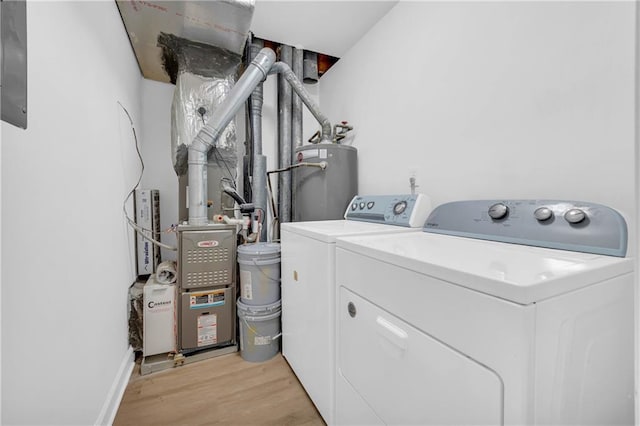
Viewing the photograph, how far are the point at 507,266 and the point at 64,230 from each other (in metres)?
1.30

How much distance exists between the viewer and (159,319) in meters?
1.56

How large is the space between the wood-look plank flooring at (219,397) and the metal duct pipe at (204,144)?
934 millimetres

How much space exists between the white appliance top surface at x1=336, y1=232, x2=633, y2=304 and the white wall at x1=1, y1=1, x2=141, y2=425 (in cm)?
93

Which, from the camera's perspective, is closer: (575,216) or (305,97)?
(575,216)

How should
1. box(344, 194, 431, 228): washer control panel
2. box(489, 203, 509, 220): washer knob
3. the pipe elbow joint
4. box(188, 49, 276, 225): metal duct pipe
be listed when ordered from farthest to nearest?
1. the pipe elbow joint
2. box(188, 49, 276, 225): metal duct pipe
3. box(344, 194, 431, 228): washer control panel
4. box(489, 203, 509, 220): washer knob

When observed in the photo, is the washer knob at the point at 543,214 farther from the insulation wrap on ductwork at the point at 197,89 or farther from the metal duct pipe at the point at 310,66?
the metal duct pipe at the point at 310,66

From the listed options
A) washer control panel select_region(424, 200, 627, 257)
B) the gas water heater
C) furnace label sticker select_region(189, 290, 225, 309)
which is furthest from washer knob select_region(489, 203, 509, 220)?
furnace label sticker select_region(189, 290, 225, 309)

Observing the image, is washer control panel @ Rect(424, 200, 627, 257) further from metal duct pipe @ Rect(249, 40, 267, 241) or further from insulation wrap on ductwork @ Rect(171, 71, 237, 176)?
insulation wrap on ductwork @ Rect(171, 71, 237, 176)

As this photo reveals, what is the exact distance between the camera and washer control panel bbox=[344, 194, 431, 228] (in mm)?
1329

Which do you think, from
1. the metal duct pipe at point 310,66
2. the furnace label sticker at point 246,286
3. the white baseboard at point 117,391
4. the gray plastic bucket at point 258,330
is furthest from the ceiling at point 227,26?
the white baseboard at point 117,391

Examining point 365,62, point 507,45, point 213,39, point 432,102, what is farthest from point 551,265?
point 213,39

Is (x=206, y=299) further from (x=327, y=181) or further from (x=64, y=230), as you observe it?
(x=327, y=181)

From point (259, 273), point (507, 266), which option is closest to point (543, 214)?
point (507, 266)

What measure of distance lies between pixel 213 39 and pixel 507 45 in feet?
5.77
